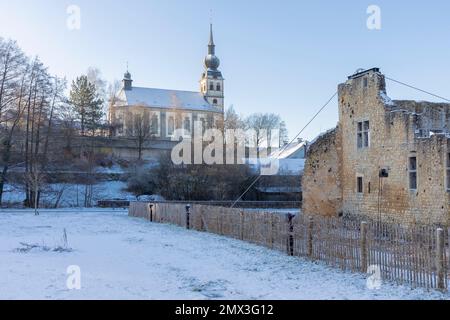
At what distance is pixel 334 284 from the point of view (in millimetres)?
12172

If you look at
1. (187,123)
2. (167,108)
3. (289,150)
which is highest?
(167,108)

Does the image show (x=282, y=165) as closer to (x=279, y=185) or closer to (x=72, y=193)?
(x=279, y=185)

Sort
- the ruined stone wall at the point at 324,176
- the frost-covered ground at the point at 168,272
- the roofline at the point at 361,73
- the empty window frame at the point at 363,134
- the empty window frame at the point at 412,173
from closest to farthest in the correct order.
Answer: the frost-covered ground at the point at 168,272 → the empty window frame at the point at 412,173 → the roofline at the point at 361,73 → the empty window frame at the point at 363,134 → the ruined stone wall at the point at 324,176

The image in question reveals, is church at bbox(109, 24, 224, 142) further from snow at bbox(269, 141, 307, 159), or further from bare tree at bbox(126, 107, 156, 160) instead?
snow at bbox(269, 141, 307, 159)

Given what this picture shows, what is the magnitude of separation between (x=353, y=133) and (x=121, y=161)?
44721 millimetres

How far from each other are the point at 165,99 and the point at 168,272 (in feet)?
295

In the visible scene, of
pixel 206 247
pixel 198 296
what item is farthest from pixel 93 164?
pixel 198 296

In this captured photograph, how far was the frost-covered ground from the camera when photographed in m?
11.0

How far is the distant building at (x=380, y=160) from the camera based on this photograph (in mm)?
21734

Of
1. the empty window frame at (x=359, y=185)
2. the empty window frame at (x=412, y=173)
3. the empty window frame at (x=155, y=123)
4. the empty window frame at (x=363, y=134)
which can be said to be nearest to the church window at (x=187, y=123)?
the empty window frame at (x=155, y=123)

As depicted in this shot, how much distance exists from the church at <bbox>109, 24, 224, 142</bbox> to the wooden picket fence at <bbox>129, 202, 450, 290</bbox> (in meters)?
53.4

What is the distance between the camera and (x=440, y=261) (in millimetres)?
11320

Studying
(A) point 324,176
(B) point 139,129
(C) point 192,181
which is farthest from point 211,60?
(A) point 324,176

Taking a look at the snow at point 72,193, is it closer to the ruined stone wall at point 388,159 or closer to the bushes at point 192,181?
the bushes at point 192,181
